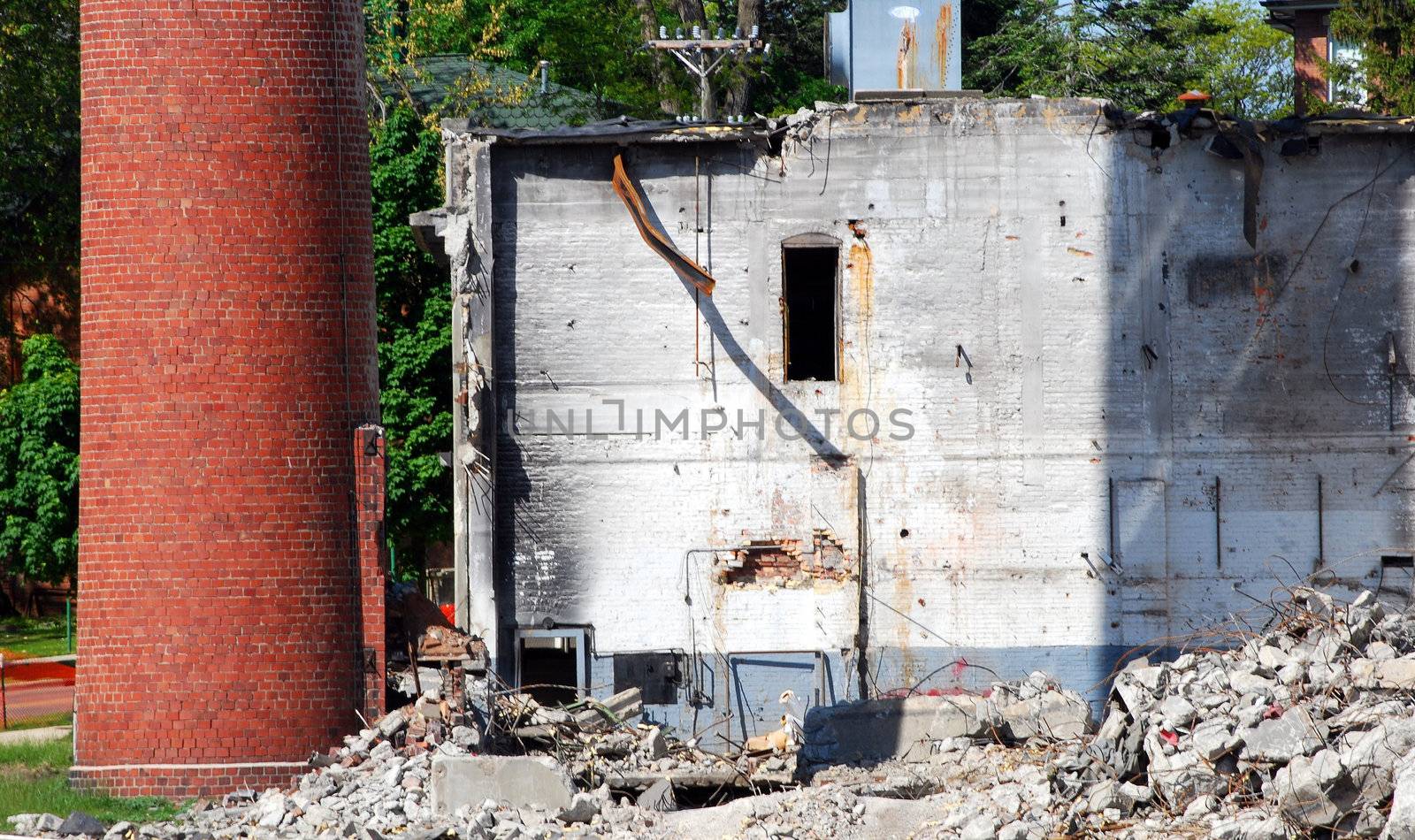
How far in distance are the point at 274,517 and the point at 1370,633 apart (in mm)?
8540

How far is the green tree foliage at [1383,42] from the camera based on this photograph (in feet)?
97.5

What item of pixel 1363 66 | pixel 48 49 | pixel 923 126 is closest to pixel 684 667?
pixel 923 126

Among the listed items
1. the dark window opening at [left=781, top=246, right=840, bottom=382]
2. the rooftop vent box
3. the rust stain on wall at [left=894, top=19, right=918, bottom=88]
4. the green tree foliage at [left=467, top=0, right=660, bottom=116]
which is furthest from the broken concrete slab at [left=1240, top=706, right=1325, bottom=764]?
the green tree foliage at [left=467, top=0, right=660, bottom=116]

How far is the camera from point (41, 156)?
3341cm

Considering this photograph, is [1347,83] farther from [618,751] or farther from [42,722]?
[42,722]

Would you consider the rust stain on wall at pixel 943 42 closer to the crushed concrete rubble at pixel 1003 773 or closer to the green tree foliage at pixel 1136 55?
the crushed concrete rubble at pixel 1003 773

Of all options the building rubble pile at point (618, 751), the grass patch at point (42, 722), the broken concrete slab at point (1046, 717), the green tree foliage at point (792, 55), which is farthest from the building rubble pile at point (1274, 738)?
the green tree foliage at point (792, 55)

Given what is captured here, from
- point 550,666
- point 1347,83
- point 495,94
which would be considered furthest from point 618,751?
point 1347,83

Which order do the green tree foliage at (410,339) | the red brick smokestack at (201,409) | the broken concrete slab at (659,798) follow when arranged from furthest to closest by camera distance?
1. the green tree foliage at (410,339)
2. the red brick smokestack at (201,409)
3. the broken concrete slab at (659,798)

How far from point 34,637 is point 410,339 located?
907 centimetres

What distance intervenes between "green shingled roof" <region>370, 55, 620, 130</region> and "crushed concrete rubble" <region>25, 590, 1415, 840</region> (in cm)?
1951

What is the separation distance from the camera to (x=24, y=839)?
1150 cm

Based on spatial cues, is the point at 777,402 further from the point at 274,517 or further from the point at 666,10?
the point at 666,10

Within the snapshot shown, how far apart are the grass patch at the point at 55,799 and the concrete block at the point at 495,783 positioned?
2260 mm
